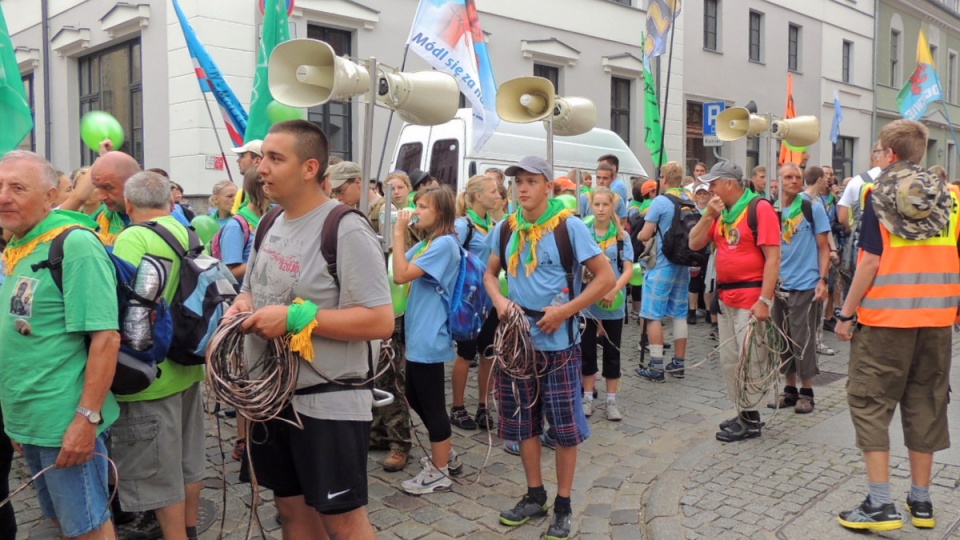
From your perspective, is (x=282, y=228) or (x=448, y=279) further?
(x=448, y=279)

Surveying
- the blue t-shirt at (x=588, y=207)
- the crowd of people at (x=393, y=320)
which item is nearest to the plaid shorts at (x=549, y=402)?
the crowd of people at (x=393, y=320)

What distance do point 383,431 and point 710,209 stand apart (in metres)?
2.71

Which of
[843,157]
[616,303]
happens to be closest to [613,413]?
[616,303]

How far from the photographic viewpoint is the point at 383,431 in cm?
507

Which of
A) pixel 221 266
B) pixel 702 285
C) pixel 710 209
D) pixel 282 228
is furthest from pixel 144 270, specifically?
pixel 702 285

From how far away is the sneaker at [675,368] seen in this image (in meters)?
7.33

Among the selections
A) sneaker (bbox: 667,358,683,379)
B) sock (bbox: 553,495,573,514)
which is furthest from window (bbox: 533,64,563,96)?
sock (bbox: 553,495,573,514)

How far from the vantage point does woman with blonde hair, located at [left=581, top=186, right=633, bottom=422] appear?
5.81 meters

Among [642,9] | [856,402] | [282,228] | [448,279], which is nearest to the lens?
[282,228]

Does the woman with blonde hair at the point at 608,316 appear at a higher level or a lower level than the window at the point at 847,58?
lower

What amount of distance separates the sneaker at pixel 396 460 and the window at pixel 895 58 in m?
29.1

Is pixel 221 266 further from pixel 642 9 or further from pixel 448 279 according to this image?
pixel 642 9

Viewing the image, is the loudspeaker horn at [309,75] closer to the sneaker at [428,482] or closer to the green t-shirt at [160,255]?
the green t-shirt at [160,255]

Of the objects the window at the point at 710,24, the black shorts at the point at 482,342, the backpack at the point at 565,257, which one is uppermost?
the window at the point at 710,24
